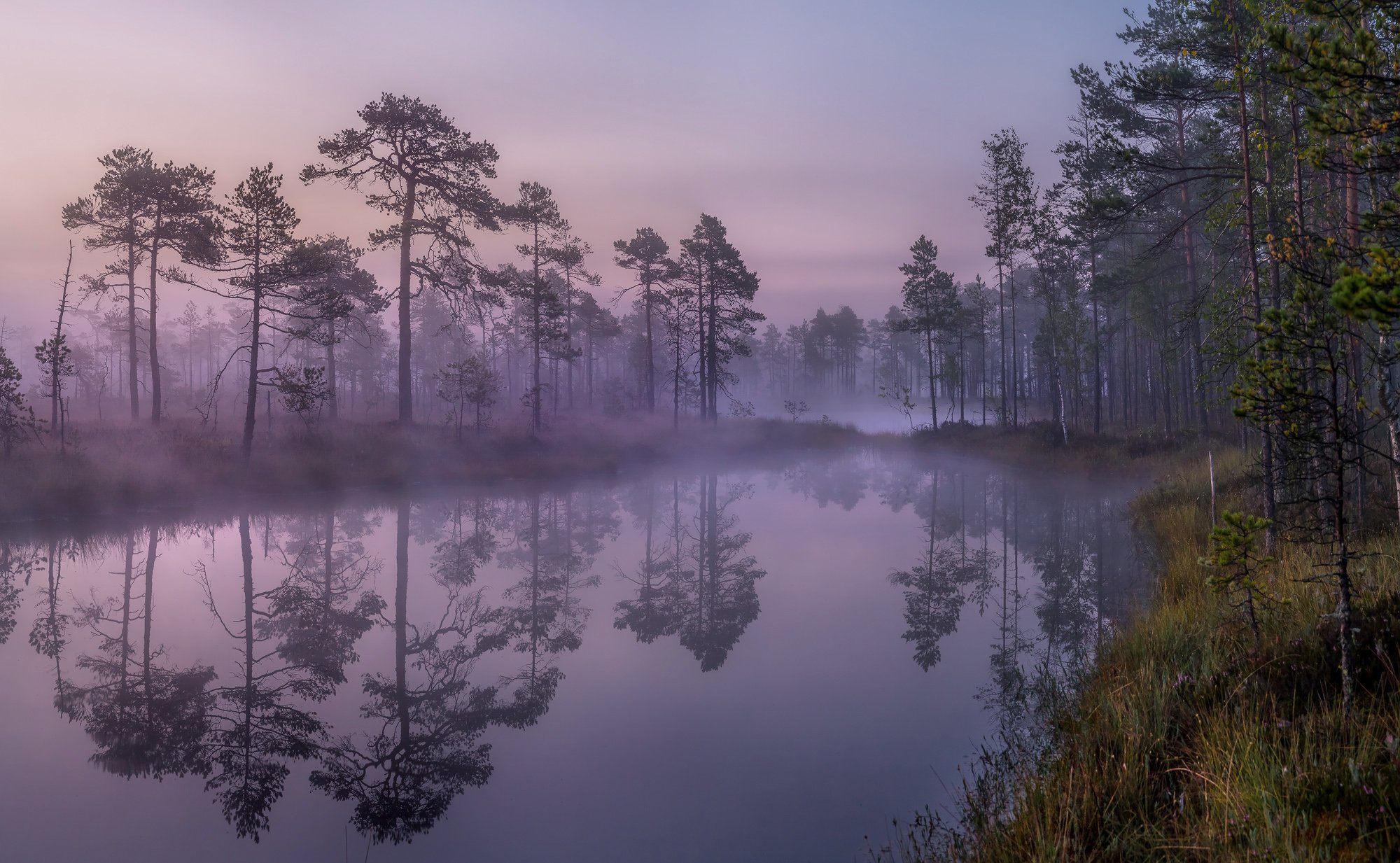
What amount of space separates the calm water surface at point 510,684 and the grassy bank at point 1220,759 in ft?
3.55

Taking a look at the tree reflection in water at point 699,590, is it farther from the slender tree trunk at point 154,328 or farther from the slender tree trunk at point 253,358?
the slender tree trunk at point 154,328

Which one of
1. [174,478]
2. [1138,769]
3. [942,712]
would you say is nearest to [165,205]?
[174,478]

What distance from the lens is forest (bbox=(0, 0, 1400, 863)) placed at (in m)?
4.00

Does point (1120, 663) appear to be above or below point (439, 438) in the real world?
below

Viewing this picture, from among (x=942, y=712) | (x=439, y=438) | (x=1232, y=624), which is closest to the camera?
(x=1232, y=624)

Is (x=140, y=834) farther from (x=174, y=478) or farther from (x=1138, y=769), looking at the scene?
(x=174, y=478)

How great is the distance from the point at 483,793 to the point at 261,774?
1.99 meters

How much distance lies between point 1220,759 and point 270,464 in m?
26.2

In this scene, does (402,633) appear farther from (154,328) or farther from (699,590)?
(154,328)

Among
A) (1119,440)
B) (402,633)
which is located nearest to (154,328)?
(402,633)

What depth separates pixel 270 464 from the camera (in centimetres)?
2373

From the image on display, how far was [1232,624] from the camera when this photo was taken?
6484 millimetres

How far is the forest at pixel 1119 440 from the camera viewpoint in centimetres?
400

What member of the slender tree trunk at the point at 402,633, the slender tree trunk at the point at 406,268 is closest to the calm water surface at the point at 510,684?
the slender tree trunk at the point at 402,633
